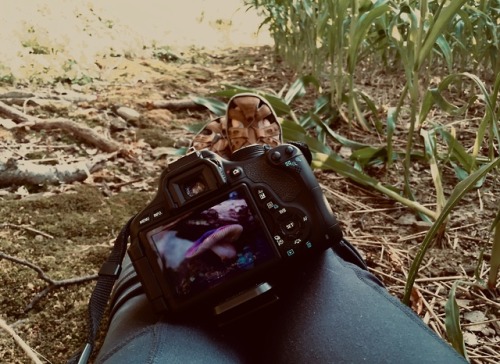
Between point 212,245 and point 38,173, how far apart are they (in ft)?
2.67

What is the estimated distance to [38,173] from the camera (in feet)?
4.07

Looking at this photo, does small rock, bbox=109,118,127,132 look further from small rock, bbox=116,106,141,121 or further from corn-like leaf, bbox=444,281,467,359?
corn-like leaf, bbox=444,281,467,359

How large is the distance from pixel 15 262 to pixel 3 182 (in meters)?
0.40

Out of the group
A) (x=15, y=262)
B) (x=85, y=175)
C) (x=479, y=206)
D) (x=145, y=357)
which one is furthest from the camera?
(x=85, y=175)

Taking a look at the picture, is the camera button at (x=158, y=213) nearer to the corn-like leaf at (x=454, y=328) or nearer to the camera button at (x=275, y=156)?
the camera button at (x=275, y=156)

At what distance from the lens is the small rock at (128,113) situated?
1.75 m

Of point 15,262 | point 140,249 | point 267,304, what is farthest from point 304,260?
point 15,262

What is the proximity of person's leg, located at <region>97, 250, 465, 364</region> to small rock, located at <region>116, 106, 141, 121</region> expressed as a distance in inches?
47.9

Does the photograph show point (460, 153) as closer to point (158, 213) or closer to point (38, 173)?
point (158, 213)

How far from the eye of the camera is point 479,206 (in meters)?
1.13

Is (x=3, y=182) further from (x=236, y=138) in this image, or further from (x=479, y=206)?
(x=479, y=206)

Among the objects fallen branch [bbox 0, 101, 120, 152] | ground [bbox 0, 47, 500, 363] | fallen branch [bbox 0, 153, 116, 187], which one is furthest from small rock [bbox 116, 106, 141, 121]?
fallen branch [bbox 0, 153, 116, 187]

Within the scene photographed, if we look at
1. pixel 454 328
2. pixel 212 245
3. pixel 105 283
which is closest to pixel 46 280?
pixel 105 283

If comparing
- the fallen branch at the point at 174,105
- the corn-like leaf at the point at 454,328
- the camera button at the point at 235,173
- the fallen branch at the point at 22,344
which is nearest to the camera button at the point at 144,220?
the camera button at the point at 235,173
